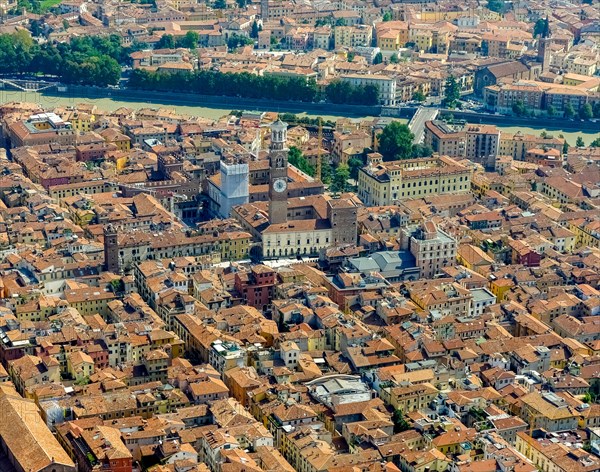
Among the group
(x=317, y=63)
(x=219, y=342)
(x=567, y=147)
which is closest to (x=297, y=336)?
(x=219, y=342)

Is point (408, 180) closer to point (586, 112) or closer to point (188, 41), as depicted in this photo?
point (586, 112)

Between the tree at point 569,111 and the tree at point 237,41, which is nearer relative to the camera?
the tree at point 569,111

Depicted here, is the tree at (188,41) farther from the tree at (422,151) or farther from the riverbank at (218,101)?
the tree at (422,151)

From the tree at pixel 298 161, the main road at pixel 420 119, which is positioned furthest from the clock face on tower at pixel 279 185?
the main road at pixel 420 119

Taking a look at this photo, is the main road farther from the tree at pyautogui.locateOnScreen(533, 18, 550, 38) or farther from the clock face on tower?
the clock face on tower

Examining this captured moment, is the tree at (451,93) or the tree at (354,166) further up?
the tree at (451,93)

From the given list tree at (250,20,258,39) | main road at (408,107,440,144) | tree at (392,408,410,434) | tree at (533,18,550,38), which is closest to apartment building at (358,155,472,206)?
main road at (408,107,440,144)

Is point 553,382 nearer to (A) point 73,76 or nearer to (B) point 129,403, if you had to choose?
(B) point 129,403
